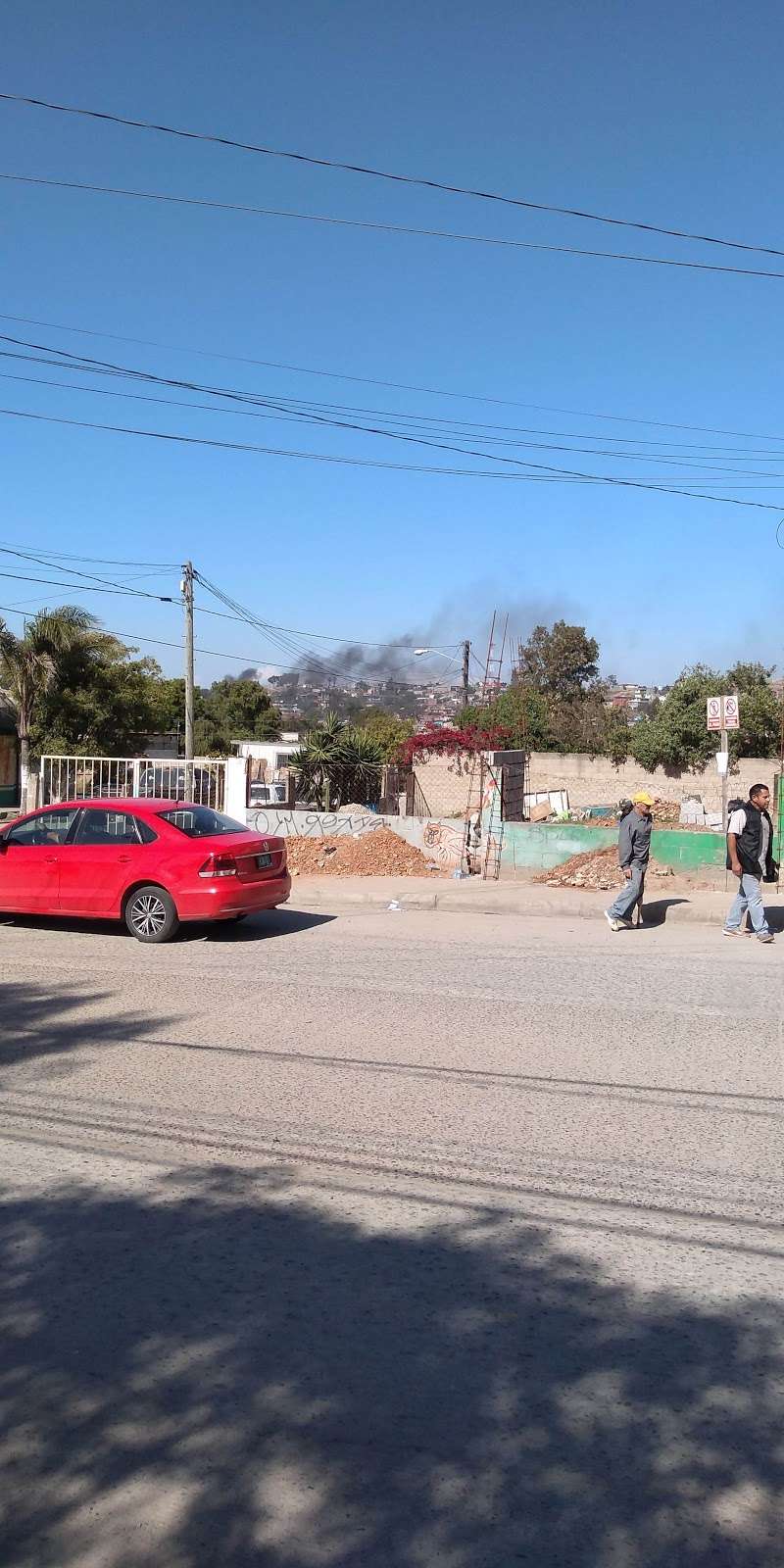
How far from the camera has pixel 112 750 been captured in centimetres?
4084

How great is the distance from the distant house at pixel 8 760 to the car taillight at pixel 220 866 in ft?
104

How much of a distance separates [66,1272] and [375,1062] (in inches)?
126

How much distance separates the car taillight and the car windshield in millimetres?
428

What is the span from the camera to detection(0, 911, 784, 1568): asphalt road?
3.03 meters

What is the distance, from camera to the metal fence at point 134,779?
2119 centimetres

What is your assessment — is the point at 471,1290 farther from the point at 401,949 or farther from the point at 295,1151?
the point at 401,949

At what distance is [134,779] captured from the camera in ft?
68.7

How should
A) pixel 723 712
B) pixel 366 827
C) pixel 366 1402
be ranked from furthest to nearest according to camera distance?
pixel 366 827 → pixel 723 712 → pixel 366 1402

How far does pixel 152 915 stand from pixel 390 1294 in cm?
851

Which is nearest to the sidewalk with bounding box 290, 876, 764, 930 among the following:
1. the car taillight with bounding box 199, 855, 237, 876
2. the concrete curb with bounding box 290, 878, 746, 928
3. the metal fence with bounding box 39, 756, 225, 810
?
the concrete curb with bounding box 290, 878, 746, 928

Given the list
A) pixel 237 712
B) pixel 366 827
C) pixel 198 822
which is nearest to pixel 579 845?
pixel 366 827

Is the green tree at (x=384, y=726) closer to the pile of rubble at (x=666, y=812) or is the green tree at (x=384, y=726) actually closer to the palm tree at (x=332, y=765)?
the pile of rubble at (x=666, y=812)

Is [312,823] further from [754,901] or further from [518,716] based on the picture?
[518,716]

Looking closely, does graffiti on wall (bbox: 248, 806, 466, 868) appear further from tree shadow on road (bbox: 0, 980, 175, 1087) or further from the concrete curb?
tree shadow on road (bbox: 0, 980, 175, 1087)
